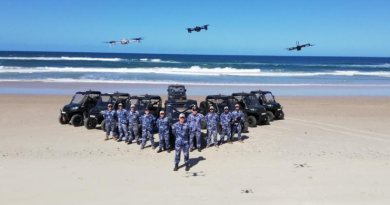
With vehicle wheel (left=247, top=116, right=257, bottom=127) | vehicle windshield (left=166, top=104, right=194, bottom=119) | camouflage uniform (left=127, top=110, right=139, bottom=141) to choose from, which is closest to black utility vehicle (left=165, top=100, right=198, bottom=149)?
vehicle windshield (left=166, top=104, right=194, bottom=119)

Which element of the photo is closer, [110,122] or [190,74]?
[110,122]

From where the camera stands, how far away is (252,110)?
1598cm

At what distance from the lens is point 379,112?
66.8 feet

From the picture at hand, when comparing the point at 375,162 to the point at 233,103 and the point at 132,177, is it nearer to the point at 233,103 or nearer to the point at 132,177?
the point at 233,103

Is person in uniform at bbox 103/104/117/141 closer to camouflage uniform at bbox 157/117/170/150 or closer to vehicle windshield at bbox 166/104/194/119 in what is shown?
vehicle windshield at bbox 166/104/194/119

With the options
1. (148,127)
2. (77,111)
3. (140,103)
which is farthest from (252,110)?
(77,111)

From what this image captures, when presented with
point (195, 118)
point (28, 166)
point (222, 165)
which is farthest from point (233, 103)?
point (28, 166)

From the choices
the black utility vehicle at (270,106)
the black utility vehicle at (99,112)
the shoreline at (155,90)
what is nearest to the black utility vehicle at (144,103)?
the black utility vehicle at (99,112)

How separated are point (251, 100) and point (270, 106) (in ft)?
4.39

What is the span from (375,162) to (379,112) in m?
11.0

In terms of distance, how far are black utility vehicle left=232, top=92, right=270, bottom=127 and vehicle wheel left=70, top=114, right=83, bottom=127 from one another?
6700mm

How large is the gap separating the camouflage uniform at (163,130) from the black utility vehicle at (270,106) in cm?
712

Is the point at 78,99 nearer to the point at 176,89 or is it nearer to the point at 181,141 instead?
the point at 176,89

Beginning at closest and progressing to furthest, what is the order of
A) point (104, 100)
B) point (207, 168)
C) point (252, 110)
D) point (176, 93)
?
point (207, 168), point (104, 100), point (252, 110), point (176, 93)
